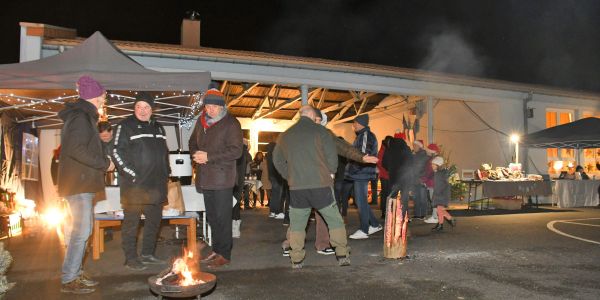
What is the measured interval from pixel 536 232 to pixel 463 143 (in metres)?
10.0

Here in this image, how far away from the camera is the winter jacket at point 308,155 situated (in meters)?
5.39

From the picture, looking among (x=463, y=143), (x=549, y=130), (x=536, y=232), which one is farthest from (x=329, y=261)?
(x=463, y=143)

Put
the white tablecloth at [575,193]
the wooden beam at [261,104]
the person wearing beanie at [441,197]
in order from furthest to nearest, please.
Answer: the wooden beam at [261,104] → the white tablecloth at [575,193] → the person wearing beanie at [441,197]

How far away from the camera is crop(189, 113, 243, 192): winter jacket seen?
5.55 meters

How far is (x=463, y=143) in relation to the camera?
1794cm

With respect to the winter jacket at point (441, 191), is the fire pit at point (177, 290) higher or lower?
lower

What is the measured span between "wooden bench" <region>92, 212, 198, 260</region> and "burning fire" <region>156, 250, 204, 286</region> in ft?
8.71

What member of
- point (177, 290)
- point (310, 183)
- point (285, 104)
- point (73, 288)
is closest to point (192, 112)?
point (310, 183)

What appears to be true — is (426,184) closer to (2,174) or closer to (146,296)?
(146,296)

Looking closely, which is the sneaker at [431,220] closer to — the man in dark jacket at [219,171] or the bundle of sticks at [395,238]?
the bundle of sticks at [395,238]

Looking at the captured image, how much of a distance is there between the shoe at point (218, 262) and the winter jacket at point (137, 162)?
96 cm

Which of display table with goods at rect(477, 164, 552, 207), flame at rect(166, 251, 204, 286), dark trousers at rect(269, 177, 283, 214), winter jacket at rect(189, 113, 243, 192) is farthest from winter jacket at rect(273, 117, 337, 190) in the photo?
display table with goods at rect(477, 164, 552, 207)

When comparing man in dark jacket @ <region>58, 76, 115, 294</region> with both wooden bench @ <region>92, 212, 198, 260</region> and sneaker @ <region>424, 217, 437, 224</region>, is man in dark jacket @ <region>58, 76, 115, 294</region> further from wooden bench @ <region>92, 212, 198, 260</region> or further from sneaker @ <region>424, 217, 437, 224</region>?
sneaker @ <region>424, 217, 437, 224</region>

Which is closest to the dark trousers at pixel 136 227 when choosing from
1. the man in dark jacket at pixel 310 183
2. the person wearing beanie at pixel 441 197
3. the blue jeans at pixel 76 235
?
the blue jeans at pixel 76 235
